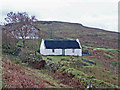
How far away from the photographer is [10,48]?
3056cm

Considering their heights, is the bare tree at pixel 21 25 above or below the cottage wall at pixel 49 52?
above

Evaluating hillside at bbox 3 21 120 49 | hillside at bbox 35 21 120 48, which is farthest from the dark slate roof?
hillside at bbox 35 21 120 48

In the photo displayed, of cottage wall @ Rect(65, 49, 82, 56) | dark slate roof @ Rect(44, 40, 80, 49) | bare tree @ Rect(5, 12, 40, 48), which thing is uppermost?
bare tree @ Rect(5, 12, 40, 48)

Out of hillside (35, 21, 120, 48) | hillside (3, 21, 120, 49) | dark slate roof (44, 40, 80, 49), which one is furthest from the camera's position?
hillside (35, 21, 120, 48)

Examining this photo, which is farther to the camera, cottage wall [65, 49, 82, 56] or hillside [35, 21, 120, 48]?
hillside [35, 21, 120, 48]

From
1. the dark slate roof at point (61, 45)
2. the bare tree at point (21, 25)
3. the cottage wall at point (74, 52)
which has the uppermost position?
the bare tree at point (21, 25)

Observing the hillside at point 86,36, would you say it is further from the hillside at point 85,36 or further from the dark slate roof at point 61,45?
the dark slate roof at point 61,45

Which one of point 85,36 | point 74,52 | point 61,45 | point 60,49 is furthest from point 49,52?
point 85,36

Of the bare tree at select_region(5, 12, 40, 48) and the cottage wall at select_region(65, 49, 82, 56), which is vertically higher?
the bare tree at select_region(5, 12, 40, 48)

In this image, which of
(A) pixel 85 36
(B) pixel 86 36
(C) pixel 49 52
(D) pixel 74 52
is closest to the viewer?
Answer: (C) pixel 49 52

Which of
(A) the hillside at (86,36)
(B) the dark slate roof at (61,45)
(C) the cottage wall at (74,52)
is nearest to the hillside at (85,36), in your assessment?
(A) the hillside at (86,36)

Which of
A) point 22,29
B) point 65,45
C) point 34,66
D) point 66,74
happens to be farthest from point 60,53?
point 66,74

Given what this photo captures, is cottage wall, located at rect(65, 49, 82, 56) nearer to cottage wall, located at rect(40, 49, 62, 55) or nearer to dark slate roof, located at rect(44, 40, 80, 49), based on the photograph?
dark slate roof, located at rect(44, 40, 80, 49)

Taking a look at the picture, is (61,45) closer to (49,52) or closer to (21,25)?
(49,52)
